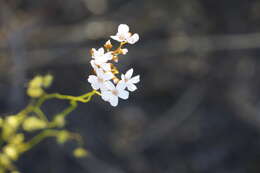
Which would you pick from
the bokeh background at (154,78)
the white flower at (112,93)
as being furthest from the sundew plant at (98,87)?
the bokeh background at (154,78)

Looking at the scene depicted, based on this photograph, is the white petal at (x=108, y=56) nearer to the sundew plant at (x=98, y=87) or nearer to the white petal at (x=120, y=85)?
the sundew plant at (x=98, y=87)

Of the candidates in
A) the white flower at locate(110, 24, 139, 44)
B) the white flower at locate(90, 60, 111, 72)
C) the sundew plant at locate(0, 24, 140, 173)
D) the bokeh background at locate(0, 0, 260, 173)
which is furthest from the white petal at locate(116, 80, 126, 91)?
the bokeh background at locate(0, 0, 260, 173)

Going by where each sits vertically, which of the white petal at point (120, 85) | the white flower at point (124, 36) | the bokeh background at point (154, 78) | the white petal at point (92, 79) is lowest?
the white petal at point (92, 79)

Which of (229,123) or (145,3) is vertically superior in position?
(145,3)

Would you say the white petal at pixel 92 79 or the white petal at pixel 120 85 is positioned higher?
the white petal at pixel 120 85

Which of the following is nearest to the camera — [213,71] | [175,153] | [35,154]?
[35,154]

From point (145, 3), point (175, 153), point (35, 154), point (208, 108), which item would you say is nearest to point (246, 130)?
point (208, 108)

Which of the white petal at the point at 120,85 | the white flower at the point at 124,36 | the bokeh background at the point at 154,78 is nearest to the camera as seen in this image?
the white petal at the point at 120,85

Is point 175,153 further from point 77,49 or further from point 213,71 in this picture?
point 77,49

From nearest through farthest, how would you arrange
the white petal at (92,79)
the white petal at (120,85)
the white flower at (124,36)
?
the white petal at (92,79) → the white petal at (120,85) → the white flower at (124,36)
